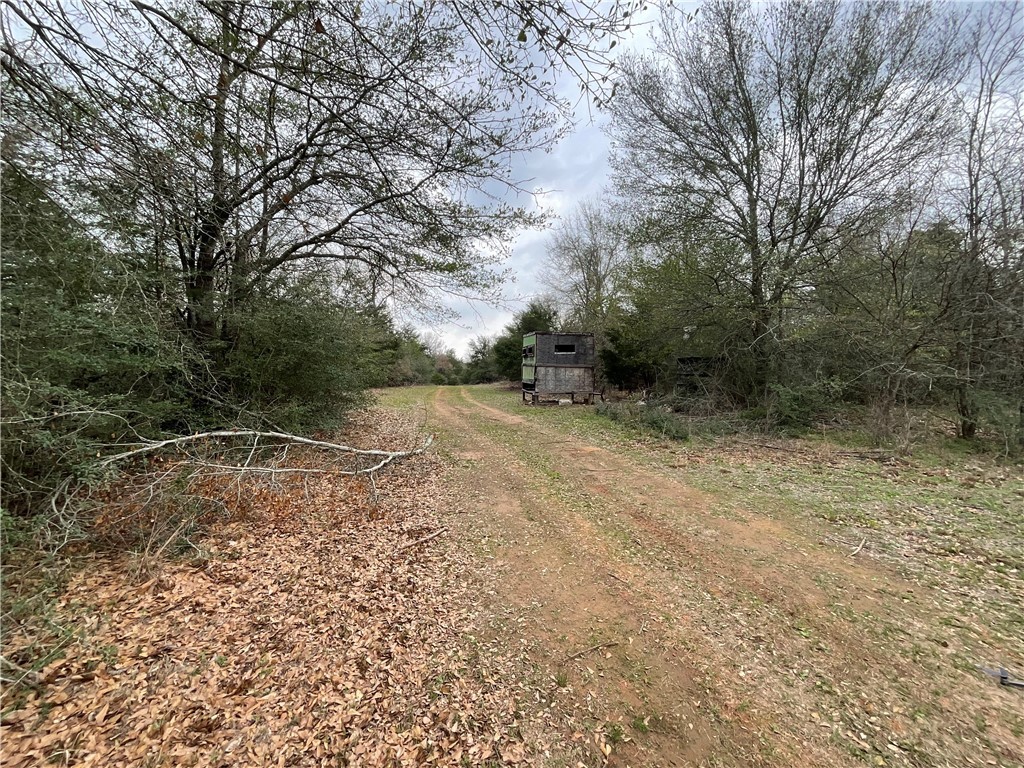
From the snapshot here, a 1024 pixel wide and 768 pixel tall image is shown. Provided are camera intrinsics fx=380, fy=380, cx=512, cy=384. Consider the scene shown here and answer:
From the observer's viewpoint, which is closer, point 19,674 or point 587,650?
point 19,674

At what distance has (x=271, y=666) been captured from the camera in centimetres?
214

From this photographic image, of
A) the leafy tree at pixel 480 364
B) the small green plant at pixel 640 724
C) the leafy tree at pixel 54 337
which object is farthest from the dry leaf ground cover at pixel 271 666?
the leafy tree at pixel 480 364

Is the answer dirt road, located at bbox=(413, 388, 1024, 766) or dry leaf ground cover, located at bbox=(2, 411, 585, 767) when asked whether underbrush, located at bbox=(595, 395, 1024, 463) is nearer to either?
dirt road, located at bbox=(413, 388, 1024, 766)

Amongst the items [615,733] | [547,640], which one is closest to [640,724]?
[615,733]

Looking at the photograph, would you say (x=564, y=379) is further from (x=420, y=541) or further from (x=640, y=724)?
(x=640, y=724)

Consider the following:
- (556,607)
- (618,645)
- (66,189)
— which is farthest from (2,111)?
(618,645)

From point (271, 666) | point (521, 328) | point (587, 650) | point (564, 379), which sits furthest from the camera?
point (521, 328)

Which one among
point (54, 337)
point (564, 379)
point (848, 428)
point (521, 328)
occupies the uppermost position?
point (521, 328)

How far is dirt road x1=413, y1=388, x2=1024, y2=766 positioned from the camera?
176cm

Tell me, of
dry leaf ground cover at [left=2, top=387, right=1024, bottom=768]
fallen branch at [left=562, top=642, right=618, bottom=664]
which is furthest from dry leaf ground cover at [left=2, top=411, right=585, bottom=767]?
fallen branch at [left=562, top=642, right=618, bottom=664]

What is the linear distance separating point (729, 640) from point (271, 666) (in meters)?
2.72

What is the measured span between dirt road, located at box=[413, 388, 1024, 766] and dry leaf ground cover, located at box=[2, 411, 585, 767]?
0.40 metres

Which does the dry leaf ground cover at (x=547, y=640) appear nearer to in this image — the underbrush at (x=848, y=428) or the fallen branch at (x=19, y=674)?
the fallen branch at (x=19, y=674)

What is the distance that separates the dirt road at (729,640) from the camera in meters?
1.76
